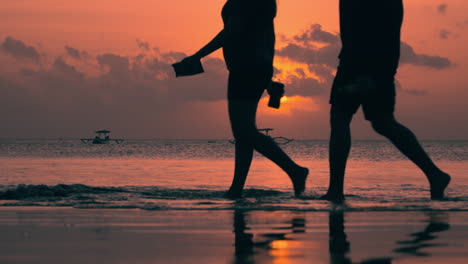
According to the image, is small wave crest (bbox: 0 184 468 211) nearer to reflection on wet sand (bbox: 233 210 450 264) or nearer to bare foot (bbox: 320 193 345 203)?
bare foot (bbox: 320 193 345 203)

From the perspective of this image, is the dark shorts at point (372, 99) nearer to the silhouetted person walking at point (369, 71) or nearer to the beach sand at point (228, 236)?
the silhouetted person walking at point (369, 71)

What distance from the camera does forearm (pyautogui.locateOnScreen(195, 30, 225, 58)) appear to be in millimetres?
6019

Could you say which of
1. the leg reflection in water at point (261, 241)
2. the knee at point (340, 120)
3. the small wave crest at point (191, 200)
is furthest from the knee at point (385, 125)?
the leg reflection in water at point (261, 241)

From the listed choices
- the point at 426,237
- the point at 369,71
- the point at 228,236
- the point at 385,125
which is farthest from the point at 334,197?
the point at 228,236

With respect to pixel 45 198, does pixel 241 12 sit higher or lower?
higher

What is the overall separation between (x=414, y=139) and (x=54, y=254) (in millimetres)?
3568

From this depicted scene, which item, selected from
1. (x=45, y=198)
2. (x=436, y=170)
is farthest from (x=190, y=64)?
(x=436, y=170)

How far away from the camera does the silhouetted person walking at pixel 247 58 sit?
20.0 ft

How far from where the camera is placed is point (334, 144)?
598cm

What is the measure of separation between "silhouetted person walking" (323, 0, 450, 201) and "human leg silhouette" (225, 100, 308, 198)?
1.77ft

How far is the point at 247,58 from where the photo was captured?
612 cm

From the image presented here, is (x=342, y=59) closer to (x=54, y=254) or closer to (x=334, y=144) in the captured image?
(x=334, y=144)

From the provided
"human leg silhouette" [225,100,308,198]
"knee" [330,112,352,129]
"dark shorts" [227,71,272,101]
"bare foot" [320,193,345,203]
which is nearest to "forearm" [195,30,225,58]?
"dark shorts" [227,71,272,101]

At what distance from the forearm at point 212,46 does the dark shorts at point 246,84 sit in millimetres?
276
